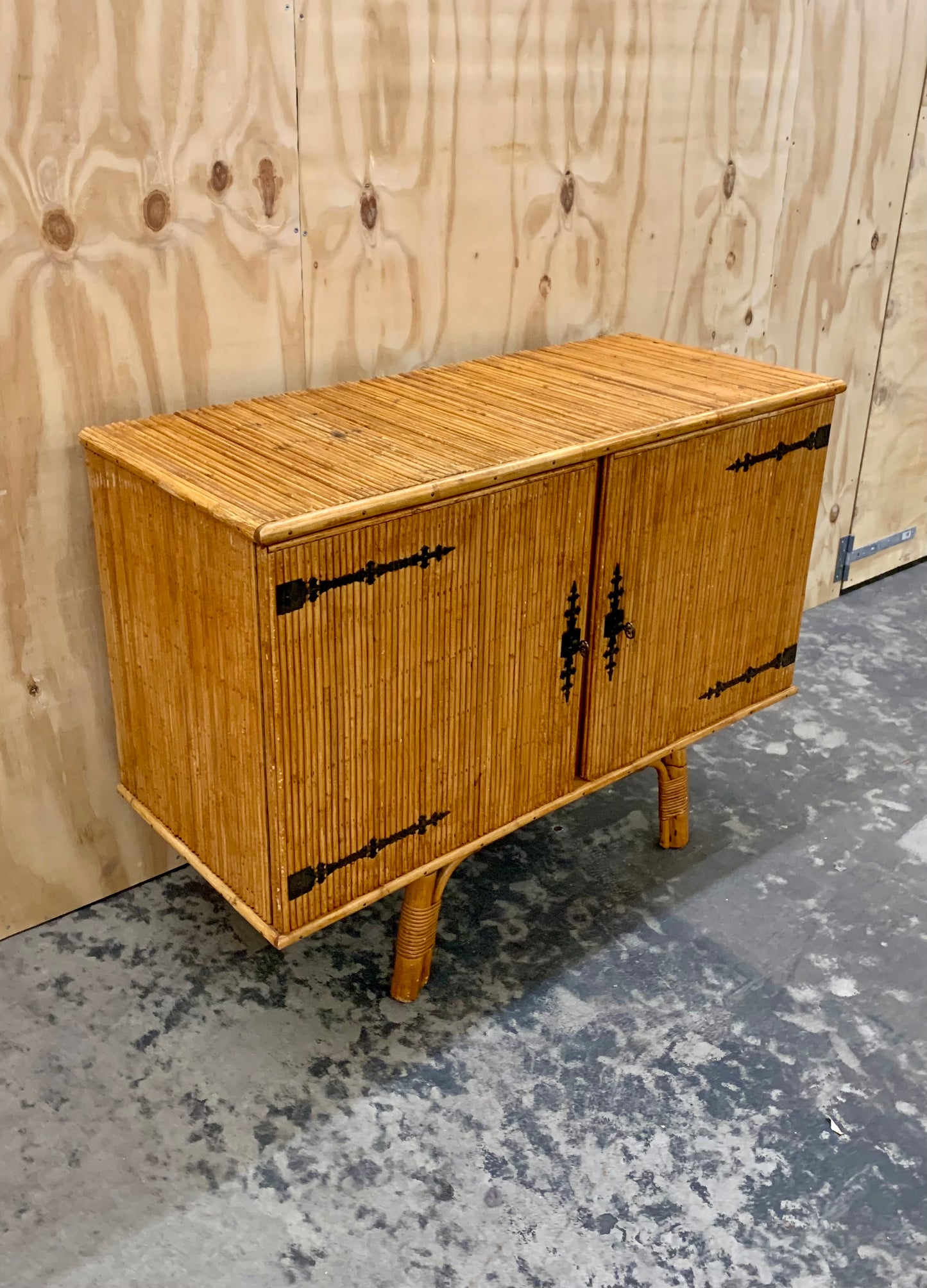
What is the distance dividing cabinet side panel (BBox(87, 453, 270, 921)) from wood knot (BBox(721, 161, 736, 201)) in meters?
1.34

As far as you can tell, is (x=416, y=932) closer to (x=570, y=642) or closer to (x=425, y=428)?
(x=570, y=642)

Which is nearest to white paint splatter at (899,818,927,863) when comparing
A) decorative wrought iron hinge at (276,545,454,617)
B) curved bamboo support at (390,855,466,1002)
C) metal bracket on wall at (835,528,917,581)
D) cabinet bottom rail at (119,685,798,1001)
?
cabinet bottom rail at (119,685,798,1001)

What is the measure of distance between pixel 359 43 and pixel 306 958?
132 centimetres

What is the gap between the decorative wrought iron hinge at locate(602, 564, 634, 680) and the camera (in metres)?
1.68

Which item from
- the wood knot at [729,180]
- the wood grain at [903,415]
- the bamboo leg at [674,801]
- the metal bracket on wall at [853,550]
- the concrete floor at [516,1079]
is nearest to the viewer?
the concrete floor at [516,1079]

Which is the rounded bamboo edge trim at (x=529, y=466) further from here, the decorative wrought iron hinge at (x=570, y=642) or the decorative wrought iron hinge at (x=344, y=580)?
the decorative wrought iron hinge at (x=570, y=642)

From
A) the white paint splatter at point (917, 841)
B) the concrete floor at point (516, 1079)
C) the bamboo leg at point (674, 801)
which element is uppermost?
the bamboo leg at point (674, 801)

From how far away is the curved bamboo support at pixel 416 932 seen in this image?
1.70 m

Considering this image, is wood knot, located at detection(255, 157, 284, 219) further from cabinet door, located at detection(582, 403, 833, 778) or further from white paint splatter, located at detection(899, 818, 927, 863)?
white paint splatter, located at detection(899, 818, 927, 863)

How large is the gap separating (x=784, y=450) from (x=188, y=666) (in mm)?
943

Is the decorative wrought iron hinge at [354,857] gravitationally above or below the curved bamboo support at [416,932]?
above

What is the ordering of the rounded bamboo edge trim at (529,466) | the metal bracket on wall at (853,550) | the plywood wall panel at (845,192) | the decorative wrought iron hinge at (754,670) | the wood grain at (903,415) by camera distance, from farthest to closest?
the metal bracket on wall at (853,550)
the wood grain at (903,415)
the plywood wall panel at (845,192)
the decorative wrought iron hinge at (754,670)
the rounded bamboo edge trim at (529,466)

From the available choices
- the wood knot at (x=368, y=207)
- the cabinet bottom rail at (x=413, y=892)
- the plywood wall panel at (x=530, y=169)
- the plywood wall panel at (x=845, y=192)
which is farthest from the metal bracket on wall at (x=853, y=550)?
the wood knot at (x=368, y=207)

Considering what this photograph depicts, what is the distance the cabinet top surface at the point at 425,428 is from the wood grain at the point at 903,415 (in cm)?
104
